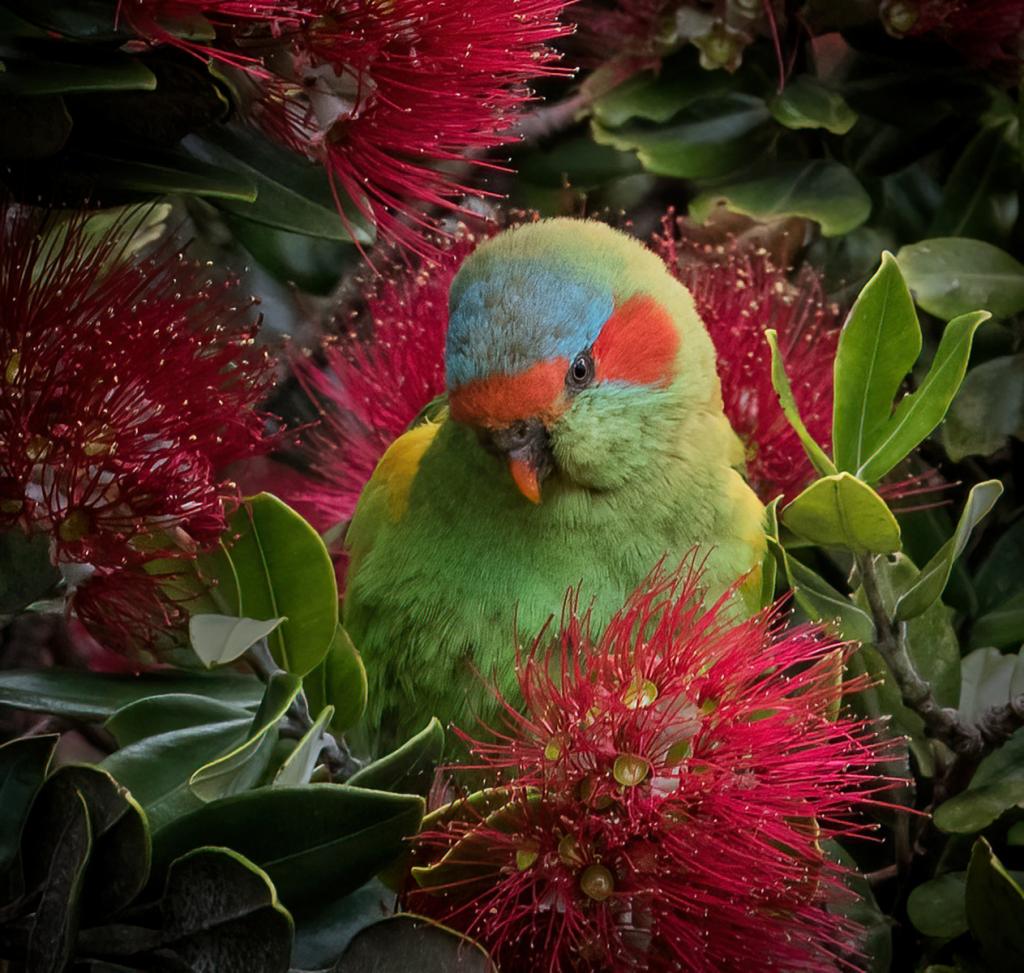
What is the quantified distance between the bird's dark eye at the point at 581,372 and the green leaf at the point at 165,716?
333 mm

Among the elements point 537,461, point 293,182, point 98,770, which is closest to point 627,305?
point 537,461

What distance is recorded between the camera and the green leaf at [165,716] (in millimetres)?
728

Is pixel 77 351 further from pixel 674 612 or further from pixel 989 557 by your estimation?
pixel 989 557

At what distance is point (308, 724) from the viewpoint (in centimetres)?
77

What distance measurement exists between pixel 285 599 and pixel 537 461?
9.1 inches

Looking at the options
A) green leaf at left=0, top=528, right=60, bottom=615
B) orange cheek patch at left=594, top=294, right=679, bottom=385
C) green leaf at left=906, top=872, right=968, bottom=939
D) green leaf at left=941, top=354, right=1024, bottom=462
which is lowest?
green leaf at left=906, top=872, right=968, bottom=939

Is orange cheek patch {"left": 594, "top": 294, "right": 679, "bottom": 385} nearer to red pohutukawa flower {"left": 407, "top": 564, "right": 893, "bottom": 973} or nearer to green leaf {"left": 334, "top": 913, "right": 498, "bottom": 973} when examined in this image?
red pohutukawa flower {"left": 407, "top": 564, "right": 893, "bottom": 973}

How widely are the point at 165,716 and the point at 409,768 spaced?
0.15 metres

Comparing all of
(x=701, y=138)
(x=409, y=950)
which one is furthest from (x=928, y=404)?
(x=701, y=138)

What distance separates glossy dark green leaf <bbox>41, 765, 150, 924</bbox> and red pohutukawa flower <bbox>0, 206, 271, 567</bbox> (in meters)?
0.14

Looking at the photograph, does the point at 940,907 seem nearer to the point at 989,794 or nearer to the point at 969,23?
the point at 989,794

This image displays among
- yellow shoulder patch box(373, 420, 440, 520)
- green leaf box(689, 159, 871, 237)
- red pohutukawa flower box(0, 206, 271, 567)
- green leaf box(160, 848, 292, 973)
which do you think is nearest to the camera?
green leaf box(160, 848, 292, 973)

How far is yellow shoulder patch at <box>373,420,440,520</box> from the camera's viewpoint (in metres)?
1.06

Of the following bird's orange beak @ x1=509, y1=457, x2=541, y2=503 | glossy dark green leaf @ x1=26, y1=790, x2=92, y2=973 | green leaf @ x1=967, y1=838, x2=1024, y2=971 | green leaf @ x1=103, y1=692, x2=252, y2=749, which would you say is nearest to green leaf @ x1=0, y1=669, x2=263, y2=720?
green leaf @ x1=103, y1=692, x2=252, y2=749
